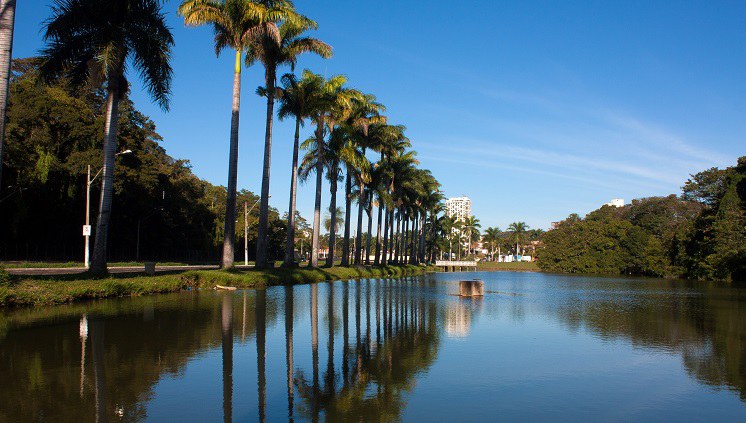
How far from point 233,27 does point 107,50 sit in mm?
9821

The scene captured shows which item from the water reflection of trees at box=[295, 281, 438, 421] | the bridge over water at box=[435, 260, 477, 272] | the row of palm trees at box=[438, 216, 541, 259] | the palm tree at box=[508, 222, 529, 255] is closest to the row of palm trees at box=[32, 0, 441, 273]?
the water reflection of trees at box=[295, 281, 438, 421]

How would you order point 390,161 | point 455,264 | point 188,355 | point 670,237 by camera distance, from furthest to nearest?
point 455,264 < point 670,237 < point 390,161 < point 188,355

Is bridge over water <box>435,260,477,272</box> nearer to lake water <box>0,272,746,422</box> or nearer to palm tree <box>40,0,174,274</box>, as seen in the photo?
palm tree <box>40,0,174,274</box>

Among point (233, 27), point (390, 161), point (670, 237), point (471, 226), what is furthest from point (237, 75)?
point (471, 226)

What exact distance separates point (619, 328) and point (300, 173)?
1379 inches

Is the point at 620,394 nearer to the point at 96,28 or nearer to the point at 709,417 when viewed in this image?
the point at 709,417

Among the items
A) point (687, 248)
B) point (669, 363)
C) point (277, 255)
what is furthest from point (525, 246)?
point (669, 363)

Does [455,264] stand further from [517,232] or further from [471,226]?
[517,232]

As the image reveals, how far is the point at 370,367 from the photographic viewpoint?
1023 centimetres

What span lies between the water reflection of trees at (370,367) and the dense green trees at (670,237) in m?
53.9

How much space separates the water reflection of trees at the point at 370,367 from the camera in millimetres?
7484

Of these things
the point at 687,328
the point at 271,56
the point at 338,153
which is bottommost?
the point at 687,328

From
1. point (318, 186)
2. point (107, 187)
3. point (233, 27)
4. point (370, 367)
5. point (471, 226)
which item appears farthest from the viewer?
point (471, 226)

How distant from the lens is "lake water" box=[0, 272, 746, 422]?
296 inches
